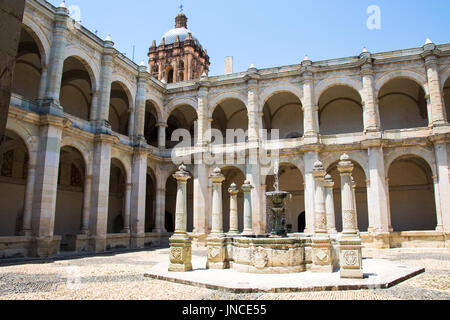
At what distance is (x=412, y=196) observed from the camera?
23.9 meters

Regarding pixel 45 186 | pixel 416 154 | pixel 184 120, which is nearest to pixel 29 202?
pixel 45 186

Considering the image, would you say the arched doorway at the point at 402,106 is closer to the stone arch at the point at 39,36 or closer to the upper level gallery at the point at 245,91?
the upper level gallery at the point at 245,91

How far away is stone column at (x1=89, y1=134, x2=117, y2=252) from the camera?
1805 centimetres

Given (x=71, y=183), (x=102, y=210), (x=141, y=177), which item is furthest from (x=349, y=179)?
(x=71, y=183)

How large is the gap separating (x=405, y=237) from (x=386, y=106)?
10036mm

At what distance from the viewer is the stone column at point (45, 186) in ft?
48.5

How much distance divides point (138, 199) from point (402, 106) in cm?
1912

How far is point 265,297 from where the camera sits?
6887mm

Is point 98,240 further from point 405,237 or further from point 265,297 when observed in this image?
point 405,237

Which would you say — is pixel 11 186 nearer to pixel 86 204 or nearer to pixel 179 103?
pixel 86 204

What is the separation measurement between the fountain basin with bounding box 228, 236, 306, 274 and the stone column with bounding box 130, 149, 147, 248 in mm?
12357

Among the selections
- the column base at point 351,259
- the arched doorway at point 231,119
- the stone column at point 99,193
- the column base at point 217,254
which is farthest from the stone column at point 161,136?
the column base at point 351,259

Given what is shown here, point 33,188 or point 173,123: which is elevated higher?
point 173,123

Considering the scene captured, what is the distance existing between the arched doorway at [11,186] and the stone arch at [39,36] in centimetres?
552
